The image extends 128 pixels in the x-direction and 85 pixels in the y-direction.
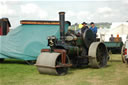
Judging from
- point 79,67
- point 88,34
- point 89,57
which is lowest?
point 79,67

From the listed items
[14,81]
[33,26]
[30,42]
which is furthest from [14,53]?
[14,81]

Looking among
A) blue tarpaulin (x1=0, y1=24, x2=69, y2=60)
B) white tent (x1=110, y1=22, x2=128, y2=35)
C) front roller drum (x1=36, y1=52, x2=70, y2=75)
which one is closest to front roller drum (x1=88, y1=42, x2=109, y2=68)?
front roller drum (x1=36, y1=52, x2=70, y2=75)

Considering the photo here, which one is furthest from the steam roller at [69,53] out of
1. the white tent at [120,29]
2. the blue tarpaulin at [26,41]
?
the white tent at [120,29]

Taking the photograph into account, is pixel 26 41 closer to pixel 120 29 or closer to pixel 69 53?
pixel 69 53

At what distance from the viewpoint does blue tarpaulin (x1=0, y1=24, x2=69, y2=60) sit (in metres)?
10.4

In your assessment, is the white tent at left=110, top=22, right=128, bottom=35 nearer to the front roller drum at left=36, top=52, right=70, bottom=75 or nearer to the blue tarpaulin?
the blue tarpaulin

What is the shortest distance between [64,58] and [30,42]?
3.84 meters

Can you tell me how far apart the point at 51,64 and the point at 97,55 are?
273cm

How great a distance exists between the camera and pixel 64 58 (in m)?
7.12

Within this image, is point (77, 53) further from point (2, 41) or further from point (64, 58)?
point (2, 41)

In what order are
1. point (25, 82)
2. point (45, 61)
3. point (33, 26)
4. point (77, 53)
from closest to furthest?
point (25, 82) < point (45, 61) < point (77, 53) < point (33, 26)

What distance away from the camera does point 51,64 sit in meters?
6.73

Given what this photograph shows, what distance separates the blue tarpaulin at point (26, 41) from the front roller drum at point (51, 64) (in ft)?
11.0

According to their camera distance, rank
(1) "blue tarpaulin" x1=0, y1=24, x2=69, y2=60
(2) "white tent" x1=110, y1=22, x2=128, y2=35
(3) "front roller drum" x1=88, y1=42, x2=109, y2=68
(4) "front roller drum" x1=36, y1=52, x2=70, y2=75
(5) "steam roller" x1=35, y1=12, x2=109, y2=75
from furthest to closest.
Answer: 1. (2) "white tent" x1=110, y1=22, x2=128, y2=35
2. (1) "blue tarpaulin" x1=0, y1=24, x2=69, y2=60
3. (3) "front roller drum" x1=88, y1=42, x2=109, y2=68
4. (5) "steam roller" x1=35, y1=12, x2=109, y2=75
5. (4) "front roller drum" x1=36, y1=52, x2=70, y2=75
